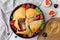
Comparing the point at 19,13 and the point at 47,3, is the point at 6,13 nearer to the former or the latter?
the point at 19,13

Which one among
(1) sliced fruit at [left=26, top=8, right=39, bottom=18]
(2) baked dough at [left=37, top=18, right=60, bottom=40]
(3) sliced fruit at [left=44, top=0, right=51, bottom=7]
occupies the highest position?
(3) sliced fruit at [left=44, top=0, right=51, bottom=7]

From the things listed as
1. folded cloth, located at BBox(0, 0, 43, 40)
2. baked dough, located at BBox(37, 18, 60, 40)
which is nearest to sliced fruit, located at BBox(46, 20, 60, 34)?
baked dough, located at BBox(37, 18, 60, 40)

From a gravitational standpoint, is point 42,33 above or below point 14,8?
below

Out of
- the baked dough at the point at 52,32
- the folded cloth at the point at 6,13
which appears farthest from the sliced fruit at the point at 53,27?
the folded cloth at the point at 6,13

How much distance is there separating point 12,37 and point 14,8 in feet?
0.47

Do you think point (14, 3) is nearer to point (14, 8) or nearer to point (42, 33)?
point (14, 8)

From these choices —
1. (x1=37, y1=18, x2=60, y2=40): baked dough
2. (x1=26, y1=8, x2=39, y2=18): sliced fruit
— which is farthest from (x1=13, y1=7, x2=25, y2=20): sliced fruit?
(x1=37, y1=18, x2=60, y2=40): baked dough

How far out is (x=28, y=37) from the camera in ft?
2.89

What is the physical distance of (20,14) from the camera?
0.88 metres

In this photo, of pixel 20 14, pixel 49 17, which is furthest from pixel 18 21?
pixel 49 17

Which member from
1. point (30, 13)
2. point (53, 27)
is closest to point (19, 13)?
point (30, 13)

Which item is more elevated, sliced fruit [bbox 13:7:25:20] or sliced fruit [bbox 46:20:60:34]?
sliced fruit [bbox 13:7:25:20]

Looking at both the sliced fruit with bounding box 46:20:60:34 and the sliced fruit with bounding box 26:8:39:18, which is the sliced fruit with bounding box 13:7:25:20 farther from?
the sliced fruit with bounding box 46:20:60:34

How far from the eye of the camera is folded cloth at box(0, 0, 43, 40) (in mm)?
899
